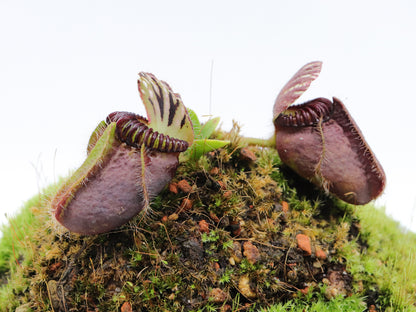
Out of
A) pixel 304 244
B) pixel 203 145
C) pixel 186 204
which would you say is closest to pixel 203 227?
pixel 186 204

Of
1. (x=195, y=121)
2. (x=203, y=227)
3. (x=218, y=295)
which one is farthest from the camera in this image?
(x=195, y=121)

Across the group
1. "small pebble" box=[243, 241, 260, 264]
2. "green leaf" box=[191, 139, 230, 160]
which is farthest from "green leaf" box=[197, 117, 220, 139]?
"small pebble" box=[243, 241, 260, 264]

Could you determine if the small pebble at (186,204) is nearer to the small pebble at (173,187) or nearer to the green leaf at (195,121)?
the small pebble at (173,187)

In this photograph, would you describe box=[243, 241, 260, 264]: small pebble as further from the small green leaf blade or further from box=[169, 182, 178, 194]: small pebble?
the small green leaf blade

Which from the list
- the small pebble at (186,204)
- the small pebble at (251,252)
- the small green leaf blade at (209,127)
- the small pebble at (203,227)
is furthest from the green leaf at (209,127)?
the small pebble at (251,252)

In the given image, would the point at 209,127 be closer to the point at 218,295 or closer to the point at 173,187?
the point at 173,187

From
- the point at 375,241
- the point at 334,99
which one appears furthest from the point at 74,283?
the point at 375,241
